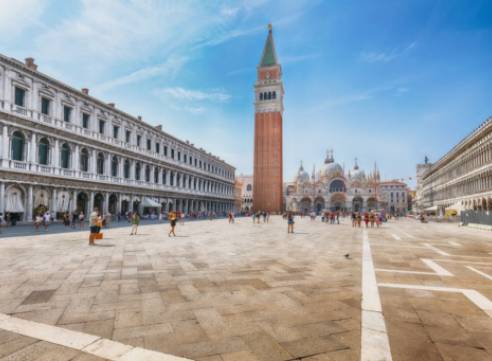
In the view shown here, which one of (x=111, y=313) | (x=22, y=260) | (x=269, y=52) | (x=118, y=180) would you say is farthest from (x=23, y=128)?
(x=269, y=52)

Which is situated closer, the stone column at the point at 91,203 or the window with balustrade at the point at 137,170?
the stone column at the point at 91,203

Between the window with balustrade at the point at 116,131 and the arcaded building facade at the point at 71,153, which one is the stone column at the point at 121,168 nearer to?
the arcaded building facade at the point at 71,153

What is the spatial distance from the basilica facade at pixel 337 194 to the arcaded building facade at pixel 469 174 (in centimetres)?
3327

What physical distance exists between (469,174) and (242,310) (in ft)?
153

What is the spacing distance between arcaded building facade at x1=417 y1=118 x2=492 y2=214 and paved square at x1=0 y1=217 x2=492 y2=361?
3409 centimetres

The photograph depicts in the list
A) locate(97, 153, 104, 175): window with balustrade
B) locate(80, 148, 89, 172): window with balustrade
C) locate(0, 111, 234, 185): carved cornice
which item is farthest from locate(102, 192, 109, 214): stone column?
locate(0, 111, 234, 185): carved cornice

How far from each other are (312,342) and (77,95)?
28.5 m

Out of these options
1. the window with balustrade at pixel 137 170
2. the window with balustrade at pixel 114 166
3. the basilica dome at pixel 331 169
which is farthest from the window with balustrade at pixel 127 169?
the basilica dome at pixel 331 169

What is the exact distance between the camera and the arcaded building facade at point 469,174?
33.5 meters

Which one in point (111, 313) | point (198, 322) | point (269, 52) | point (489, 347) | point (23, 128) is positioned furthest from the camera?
point (269, 52)

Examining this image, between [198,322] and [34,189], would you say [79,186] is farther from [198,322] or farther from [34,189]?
[198,322]

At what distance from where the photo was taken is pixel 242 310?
412cm

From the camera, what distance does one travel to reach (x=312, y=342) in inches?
126

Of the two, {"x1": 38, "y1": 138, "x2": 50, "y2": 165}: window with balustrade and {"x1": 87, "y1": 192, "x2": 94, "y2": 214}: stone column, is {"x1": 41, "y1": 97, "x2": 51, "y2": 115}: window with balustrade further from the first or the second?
{"x1": 87, "y1": 192, "x2": 94, "y2": 214}: stone column
